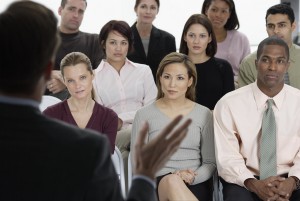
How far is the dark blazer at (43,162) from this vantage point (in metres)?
1.05

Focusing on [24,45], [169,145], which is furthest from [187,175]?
[24,45]

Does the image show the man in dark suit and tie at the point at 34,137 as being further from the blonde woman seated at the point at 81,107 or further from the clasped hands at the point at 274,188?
the blonde woman seated at the point at 81,107

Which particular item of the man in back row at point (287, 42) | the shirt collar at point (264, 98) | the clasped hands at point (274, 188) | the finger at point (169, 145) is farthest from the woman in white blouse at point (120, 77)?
the finger at point (169, 145)

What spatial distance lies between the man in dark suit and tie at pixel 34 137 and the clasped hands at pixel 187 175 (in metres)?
1.91

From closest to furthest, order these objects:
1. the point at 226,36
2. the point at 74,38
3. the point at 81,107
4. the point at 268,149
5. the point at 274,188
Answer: the point at 274,188
the point at 268,149
the point at 81,107
the point at 74,38
the point at 226,36

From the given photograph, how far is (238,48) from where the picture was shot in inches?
166

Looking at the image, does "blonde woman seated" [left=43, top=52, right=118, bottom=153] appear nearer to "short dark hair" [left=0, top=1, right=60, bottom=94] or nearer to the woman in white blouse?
the woman in white blouse

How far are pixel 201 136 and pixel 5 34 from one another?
7.15ft

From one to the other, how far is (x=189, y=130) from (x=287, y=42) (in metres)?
1.16

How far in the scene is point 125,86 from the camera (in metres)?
3.76

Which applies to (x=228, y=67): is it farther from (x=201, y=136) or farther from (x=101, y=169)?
(x=101, y=169)

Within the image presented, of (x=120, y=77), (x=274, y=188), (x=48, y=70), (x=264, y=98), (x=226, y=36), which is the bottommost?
(x=274, y=188)

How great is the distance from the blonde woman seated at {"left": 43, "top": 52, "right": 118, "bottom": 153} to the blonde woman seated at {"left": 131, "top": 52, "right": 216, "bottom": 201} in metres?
0.16

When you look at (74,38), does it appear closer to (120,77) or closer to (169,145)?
(120,77)
